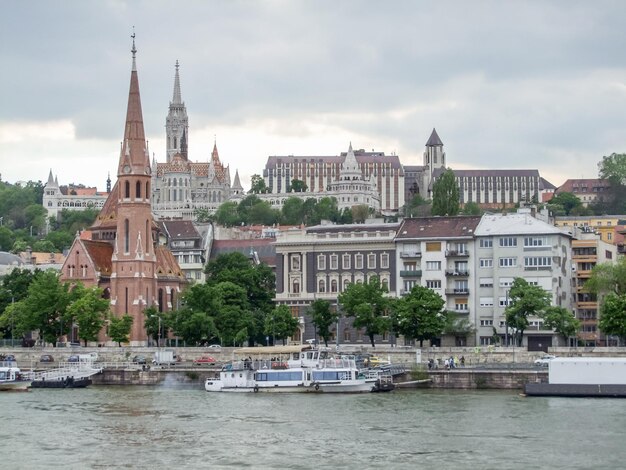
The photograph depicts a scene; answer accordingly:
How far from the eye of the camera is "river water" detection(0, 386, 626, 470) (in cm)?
6744

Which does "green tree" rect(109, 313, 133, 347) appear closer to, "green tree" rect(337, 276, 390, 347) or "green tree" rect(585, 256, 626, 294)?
"green tree" rect(337, 276, 390, 347)

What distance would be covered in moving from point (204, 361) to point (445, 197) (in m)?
63.0

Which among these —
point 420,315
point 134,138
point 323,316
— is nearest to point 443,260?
point 323,316

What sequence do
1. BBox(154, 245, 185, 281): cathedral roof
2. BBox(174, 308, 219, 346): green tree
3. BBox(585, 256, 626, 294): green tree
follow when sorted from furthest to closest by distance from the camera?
BBox(154, 245, 185, 281): cathedral roof → BBox(585, 256, 626, 294): green tree → BBox(174, 308, 219, 346): green tree

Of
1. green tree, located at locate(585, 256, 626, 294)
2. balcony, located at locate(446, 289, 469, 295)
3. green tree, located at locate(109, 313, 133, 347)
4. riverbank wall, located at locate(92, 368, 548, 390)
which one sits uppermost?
green tree, located at locate(585, 256, 626, 294)

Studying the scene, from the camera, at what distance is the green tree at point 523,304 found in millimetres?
124688

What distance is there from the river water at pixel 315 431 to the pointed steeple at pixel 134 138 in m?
51.4

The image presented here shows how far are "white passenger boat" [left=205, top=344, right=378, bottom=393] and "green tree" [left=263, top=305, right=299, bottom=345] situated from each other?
2341 centimetres

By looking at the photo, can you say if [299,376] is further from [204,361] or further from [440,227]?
[440,227]

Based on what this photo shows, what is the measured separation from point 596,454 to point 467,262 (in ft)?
224

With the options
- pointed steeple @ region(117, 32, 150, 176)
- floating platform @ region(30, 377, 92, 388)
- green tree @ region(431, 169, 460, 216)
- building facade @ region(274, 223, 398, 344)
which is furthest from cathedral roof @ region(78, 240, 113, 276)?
green tree @ region(431, 169, 460, 216)

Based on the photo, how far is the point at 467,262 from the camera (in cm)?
13662

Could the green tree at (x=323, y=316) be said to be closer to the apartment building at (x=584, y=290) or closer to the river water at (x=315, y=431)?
the apartment building at (x=584, y=290)

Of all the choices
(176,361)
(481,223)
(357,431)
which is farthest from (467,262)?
(357,431)
